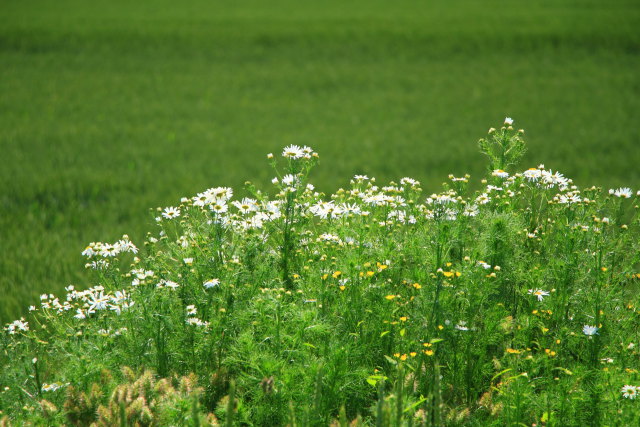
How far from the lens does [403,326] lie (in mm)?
3205

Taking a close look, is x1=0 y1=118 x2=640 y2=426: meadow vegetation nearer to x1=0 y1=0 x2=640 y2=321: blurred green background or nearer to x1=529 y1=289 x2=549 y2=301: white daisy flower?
x1=529 y1=289 x2=549 y2=301: white daisy flower

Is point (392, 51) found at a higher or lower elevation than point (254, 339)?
higher

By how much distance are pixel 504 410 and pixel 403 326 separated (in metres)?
0.66

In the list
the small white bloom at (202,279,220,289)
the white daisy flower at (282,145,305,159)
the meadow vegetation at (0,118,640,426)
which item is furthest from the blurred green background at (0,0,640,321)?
the white daisy flower at (282,145,305,159)

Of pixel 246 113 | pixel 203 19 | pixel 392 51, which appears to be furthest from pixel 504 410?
pixel 203 19

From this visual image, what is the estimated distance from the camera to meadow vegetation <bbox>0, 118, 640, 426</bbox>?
2.82 m

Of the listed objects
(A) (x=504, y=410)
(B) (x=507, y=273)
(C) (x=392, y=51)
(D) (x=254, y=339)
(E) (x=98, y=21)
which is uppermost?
(E) (x=98, y=21)

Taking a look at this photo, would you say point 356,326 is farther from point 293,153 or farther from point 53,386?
point 53,386

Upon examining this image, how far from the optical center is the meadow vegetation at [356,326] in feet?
9.27

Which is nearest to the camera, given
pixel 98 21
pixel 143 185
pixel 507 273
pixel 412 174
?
pixel 507 273

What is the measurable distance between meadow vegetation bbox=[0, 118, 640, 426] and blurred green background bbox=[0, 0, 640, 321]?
2077mm

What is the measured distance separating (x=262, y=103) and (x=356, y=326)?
10488mm

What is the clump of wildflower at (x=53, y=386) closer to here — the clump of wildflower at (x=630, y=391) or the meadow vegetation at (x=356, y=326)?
the meadow vegetation at (x=356, y=326)

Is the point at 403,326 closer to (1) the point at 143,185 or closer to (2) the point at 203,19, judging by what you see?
(1) the point at 143,185
